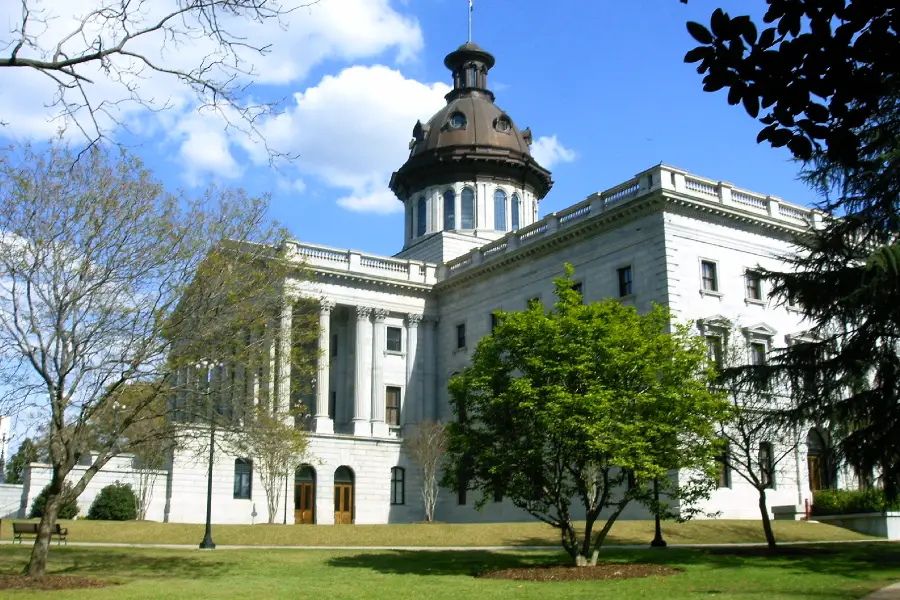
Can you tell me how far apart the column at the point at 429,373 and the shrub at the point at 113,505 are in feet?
62.8

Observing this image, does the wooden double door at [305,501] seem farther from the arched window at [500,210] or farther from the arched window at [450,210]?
the arched window at [500,210]

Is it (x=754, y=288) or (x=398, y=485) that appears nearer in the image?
(x=754, y=288)

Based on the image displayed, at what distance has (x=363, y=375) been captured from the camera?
185ft

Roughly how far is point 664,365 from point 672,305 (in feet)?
59.0

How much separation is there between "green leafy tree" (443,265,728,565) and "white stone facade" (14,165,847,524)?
1291 centimetres

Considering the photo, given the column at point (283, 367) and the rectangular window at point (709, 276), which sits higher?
the rectangular window at point (709, 276)

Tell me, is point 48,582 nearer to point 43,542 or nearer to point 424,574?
point 43,542

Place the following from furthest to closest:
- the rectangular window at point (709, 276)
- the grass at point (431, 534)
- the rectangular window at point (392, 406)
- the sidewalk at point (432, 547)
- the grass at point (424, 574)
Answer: the rectangular window at point (392, 406), the rectangular window at point (709, 276), the grass at point (431, 534), the sidewalk at point (432, 547), the grass at point (424, 574)

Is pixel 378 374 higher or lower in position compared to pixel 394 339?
lower

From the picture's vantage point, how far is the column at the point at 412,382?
2301 inches

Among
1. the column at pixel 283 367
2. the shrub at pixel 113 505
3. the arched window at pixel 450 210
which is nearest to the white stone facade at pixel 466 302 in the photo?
the arched window at pixel 450 210

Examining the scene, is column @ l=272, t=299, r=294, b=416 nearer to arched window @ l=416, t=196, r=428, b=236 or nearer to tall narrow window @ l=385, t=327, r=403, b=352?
tall narrow window @ l=385, t=327, r=403, b=352

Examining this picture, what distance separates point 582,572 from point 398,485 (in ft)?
114

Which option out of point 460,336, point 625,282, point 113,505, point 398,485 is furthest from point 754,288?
point 113,505
